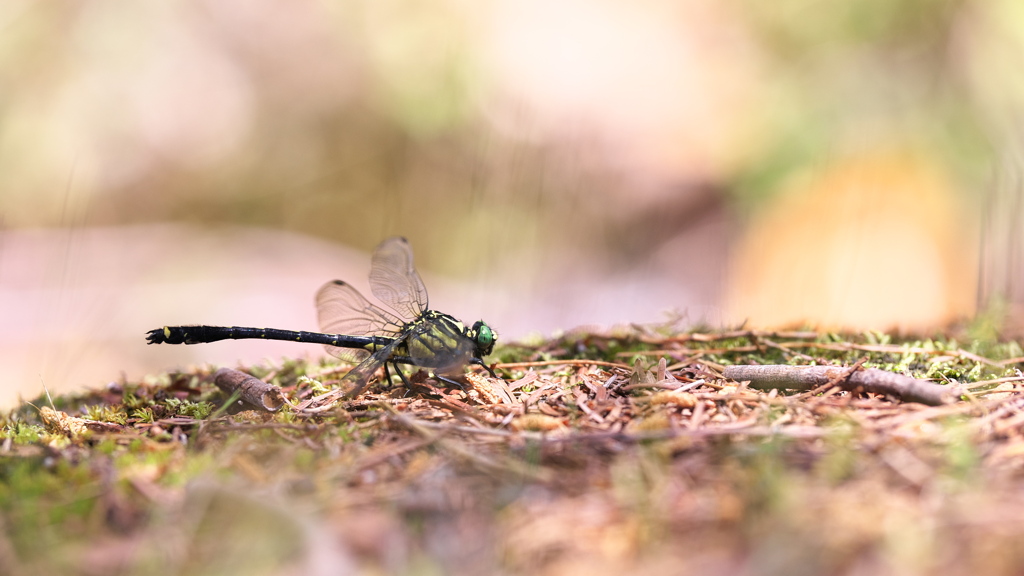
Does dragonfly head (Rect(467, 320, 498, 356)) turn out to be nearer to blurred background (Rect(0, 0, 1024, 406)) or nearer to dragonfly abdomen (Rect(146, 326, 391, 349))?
dragonfly abdomen (Rect(146, 326, 391, 349))

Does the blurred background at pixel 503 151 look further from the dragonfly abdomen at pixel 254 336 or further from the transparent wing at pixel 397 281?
the dragonfly abdomen at pixel 254 336

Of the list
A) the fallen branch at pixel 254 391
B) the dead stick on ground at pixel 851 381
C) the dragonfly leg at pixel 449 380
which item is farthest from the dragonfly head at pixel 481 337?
the dead stick on ground at pixel 851 381

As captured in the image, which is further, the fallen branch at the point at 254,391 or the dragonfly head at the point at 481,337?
the dragonfly head at the point at 481,337

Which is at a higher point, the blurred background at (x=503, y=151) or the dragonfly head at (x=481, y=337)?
the blurred background at (x=503, y=151)

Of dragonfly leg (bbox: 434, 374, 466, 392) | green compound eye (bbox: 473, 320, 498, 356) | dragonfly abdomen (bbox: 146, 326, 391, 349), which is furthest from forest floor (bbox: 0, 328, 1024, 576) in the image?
dragonfly abdomen (bbox: 146, 326, 391, 349)

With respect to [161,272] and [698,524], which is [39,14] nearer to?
[161,272]

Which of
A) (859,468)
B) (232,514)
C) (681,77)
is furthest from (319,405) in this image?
(681,77)
